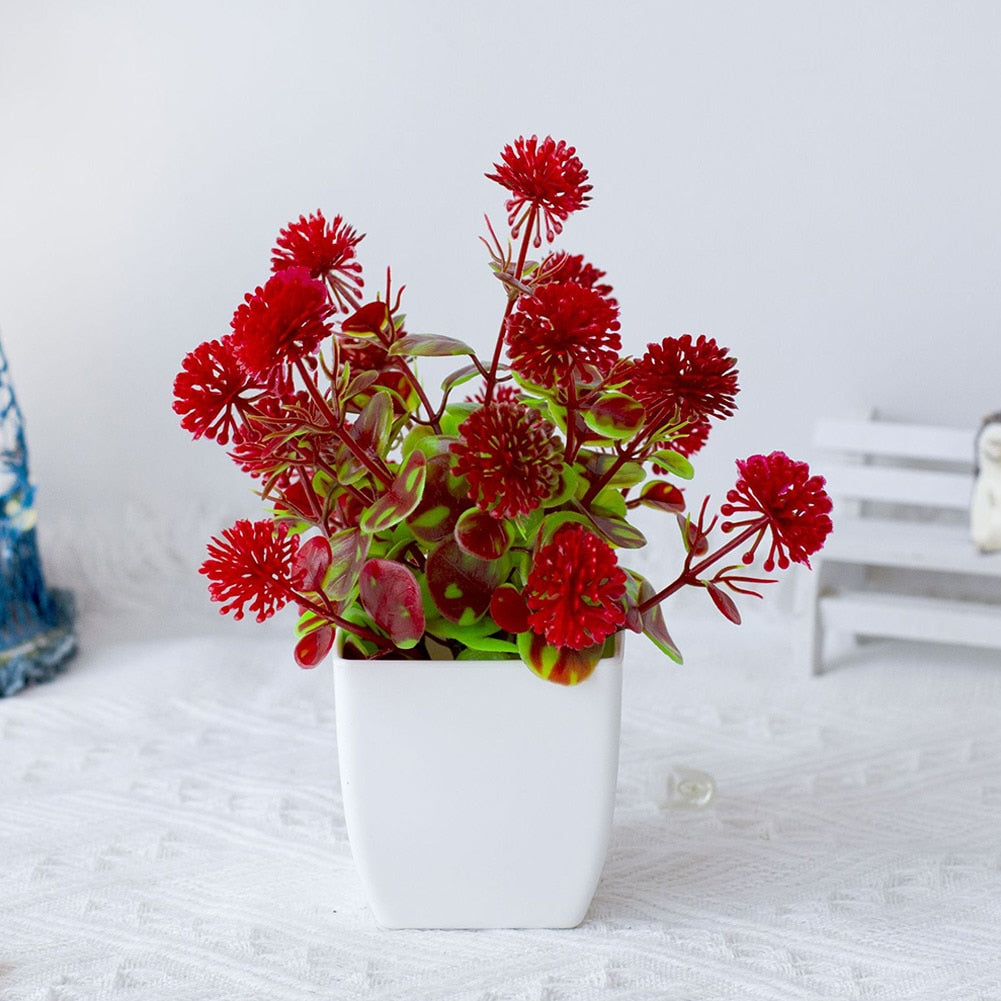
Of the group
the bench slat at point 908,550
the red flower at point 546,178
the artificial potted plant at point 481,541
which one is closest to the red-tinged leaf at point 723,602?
the artificial potted plant at point 481,541

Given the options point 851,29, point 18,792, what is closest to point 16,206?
point 18,792

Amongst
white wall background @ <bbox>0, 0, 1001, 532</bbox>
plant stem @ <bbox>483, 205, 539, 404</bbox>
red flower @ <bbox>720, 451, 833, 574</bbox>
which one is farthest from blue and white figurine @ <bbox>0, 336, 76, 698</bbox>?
red flower @ <bbox>720, 451, 833, 574</bbox>

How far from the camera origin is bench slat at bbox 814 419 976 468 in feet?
4.46

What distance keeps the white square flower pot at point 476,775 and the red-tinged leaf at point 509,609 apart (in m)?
0.03

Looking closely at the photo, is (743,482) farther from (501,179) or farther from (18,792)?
(18,792)

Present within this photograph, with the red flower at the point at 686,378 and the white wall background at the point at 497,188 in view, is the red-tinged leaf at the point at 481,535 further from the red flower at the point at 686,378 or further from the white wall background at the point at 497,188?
the white wall background at the point at 497,188

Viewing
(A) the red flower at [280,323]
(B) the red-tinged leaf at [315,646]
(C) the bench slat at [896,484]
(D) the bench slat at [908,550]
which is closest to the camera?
(A) the red flower at [280,323]

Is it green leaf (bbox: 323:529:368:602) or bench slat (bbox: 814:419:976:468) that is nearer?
green leaf (bbox: 323:529:368:602)

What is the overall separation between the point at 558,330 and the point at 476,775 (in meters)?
0.26

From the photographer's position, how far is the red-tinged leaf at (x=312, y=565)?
28.4 inches

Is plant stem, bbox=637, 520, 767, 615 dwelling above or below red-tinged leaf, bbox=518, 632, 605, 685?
above

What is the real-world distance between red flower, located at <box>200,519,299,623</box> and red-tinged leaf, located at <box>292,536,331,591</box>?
22 mm

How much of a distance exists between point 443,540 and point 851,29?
0.89 meters

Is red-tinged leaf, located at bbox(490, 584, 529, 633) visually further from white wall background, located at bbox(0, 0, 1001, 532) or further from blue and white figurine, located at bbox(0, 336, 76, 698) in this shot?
white wall background, located at bbox(0, 0, 1001, 532)
